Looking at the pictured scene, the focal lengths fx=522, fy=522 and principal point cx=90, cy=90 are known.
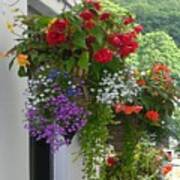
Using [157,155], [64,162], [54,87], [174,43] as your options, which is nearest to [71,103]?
[54,87]

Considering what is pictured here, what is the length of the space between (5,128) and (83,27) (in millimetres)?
475

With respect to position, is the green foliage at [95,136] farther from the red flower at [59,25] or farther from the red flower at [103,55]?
the red flower at [59,25]

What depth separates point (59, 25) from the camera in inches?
72.6

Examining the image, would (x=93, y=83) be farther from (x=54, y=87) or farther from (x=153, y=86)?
(x=153, y=86)

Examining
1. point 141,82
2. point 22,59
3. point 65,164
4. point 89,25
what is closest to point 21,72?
point 22,59

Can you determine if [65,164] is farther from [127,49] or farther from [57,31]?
[57,31]

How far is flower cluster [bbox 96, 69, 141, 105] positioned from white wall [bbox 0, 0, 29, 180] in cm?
32

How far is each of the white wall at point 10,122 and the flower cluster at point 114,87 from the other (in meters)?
0.32

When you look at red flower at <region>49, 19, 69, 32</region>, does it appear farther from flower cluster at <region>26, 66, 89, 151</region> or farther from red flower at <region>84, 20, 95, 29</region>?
flower cluster at <region>26, 66, 89, 151</region>

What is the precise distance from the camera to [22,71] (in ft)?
6.50

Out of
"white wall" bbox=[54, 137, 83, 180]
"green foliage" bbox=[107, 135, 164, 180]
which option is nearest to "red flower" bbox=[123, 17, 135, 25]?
"green foliage" bbox=[107, 135, 164, 180]

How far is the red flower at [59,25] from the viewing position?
1837mm

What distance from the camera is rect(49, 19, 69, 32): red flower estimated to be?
6.03 feet

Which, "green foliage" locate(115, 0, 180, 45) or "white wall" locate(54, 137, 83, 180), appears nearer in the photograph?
"white wall" locate(54, 137, 83, 180)
